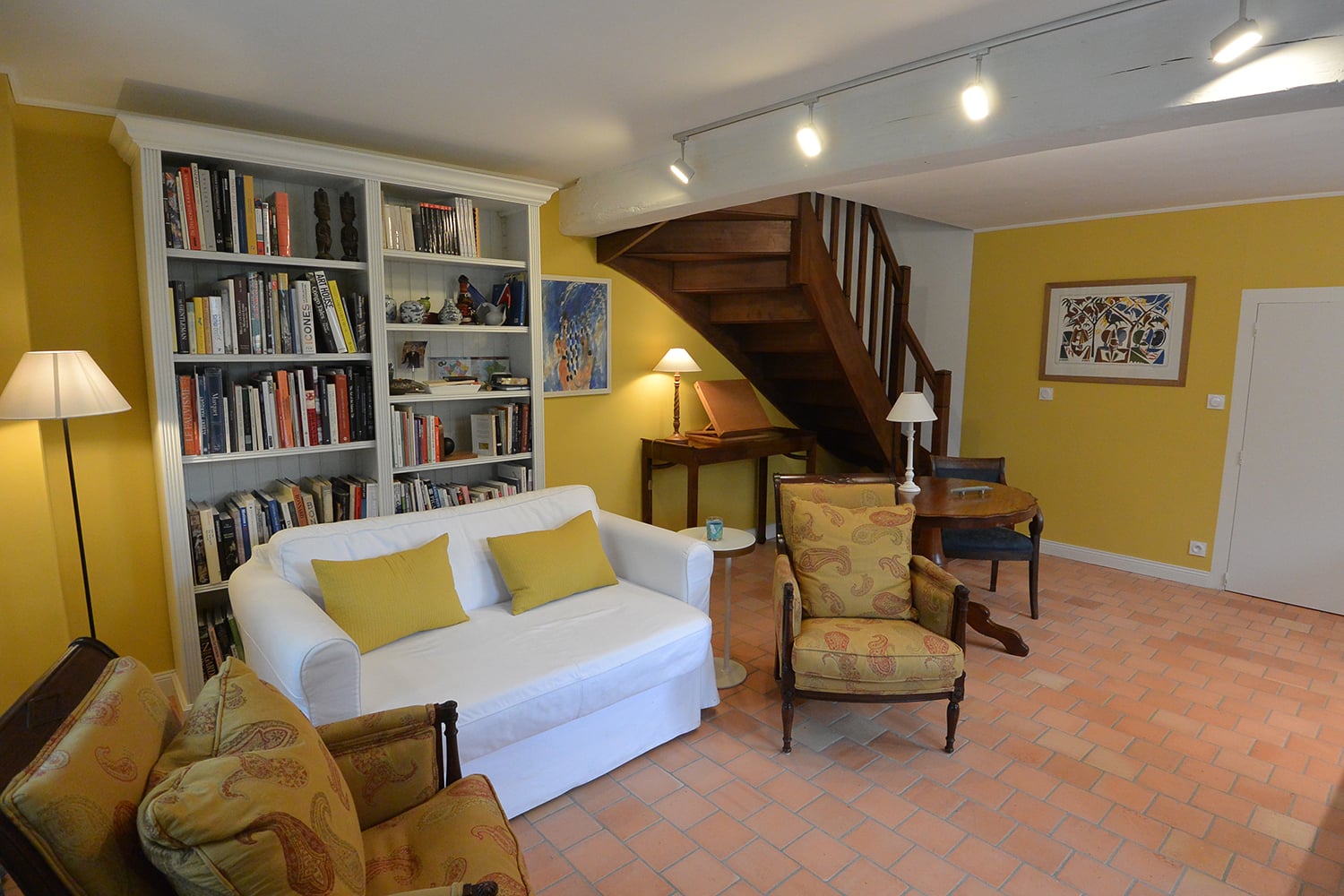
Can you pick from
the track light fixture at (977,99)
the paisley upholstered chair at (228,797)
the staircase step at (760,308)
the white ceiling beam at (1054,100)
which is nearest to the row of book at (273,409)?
the paisley upholstered chair at (228,797)

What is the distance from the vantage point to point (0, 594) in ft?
8.04

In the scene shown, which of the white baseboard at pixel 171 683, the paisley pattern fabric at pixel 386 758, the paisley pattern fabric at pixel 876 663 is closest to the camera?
the paisley pattern fabric at pixel 386 758

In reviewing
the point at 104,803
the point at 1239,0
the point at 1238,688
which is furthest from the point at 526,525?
the point at 1238,688

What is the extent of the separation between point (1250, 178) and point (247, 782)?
468 centimetres

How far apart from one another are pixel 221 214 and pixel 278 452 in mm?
939

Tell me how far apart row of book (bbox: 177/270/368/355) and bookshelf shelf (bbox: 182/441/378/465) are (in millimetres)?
394

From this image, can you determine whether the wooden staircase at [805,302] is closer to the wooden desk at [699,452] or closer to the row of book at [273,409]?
the wooden desk at [699,452]

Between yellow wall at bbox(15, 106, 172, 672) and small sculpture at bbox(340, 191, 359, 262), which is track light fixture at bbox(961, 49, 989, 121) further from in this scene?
yellow wall at bbox(15, 106, 172, 672)

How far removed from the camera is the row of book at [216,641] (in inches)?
114

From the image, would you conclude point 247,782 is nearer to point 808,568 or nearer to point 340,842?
point 340,842

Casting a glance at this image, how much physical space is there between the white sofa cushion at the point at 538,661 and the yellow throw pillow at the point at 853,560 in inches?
20.2

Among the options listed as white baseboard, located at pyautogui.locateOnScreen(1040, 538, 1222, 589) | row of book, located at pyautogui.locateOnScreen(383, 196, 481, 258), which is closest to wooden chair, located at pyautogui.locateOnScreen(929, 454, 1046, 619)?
white baseboard, located at pyautogui.locateOnScreen(1040, 538, 1222, 589)

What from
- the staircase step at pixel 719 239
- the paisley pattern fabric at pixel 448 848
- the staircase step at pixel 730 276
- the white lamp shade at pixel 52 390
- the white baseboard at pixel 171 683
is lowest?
the white baseboard at pixel 171 683

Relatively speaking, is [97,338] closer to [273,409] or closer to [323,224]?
[273,409]
